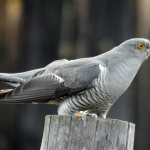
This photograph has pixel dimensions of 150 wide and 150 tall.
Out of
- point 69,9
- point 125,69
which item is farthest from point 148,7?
point 125,69

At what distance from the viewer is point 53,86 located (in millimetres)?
6027

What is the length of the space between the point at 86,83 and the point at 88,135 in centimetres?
92

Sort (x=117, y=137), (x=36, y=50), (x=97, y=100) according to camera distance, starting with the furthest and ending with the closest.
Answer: (x=36, y=50)
(x=97, y=100)
(x=117, y=137)

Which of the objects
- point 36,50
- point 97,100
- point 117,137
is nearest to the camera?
point 117,137

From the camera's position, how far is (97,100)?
593cm

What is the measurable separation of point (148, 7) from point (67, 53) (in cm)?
101

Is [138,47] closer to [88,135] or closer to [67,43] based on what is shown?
[88,135]

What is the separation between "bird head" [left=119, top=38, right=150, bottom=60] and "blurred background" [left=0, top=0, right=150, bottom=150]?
2341 mm

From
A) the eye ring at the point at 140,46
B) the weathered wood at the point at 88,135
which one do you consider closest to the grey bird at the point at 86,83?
the eye ring at the point at 140,46

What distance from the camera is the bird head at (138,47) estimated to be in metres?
6.16

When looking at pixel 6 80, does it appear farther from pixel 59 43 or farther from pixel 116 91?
pixel 59 43

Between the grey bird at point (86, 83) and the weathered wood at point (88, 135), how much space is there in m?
0.75

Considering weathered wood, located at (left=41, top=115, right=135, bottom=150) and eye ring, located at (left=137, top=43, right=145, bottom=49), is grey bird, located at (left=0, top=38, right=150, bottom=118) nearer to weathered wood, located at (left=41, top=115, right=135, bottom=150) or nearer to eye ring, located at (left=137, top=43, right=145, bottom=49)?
eye ring, located at (left=137, top=43, right=145, bottom=49)

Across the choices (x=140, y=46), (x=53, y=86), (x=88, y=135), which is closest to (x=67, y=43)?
(x=140, y=46)
